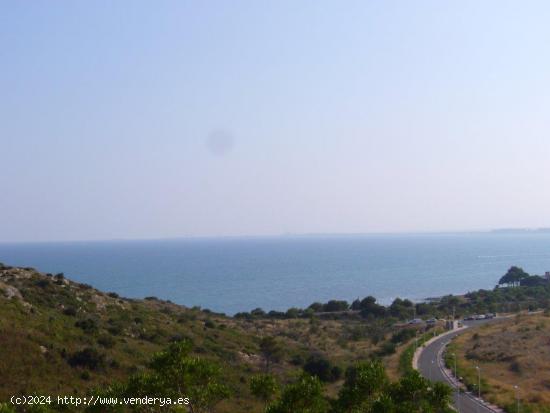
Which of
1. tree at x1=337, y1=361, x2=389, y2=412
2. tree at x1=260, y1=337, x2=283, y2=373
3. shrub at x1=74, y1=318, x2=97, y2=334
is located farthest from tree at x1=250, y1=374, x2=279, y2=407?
tree at x1=260, y1=337, x2=283, y2=373

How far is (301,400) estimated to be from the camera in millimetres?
16922

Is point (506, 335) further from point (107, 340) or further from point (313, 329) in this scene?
point (107, 340)

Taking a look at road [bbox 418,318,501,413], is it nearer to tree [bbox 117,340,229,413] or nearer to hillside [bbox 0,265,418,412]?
hillside [bbox 0,265,418,412]

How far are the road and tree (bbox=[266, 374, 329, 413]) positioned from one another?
59.9 feet

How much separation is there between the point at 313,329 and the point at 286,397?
48153mm

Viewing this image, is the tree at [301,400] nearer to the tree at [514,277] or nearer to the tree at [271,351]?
the tree at [271,351]

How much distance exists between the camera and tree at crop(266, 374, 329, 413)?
16.7 m

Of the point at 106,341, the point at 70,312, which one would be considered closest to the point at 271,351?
the point at 106,341

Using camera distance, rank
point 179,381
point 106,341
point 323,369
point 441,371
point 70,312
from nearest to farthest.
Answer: point 179,381 → point 106,341 → point 70,312 → point 323,369 → point 441,371

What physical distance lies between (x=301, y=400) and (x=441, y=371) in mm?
29622

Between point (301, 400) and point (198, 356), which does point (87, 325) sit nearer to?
point (198, 356)

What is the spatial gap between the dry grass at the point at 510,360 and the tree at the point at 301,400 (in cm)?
2020

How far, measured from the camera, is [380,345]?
57438 millimetres

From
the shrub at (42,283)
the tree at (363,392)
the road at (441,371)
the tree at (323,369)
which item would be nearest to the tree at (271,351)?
the tree at (323,369)
